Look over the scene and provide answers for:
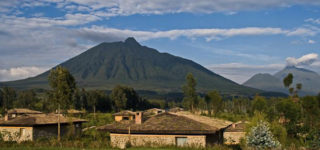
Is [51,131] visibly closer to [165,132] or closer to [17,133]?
[17,133]

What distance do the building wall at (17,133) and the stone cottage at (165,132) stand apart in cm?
1002

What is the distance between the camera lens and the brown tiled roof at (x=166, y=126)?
2428cm

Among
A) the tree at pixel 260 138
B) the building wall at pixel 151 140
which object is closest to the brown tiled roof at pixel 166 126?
the building wall at pixel 151 140

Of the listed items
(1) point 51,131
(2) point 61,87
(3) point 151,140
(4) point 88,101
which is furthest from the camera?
(4) point 88,101

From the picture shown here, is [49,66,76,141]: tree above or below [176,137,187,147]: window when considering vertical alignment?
above

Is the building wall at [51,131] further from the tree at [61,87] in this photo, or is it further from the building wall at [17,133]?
the tree at [61,87]

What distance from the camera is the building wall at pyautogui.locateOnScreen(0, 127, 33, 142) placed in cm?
3264

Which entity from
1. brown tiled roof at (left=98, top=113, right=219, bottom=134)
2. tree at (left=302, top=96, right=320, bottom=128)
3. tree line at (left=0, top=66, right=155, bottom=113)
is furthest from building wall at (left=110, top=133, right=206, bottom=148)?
tree line at (left=0, top=66, right=155, bottom=113)

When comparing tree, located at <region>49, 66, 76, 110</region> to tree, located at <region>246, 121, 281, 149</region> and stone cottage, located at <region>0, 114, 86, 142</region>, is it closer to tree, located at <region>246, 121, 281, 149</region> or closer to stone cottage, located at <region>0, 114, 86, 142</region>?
stone cottage, located at <region>0, 114, 86, 142</region>

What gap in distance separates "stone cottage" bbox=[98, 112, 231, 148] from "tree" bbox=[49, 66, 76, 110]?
8.21m

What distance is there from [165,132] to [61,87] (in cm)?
1347

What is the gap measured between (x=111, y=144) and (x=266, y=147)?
11.5 meters

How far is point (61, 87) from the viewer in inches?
1310

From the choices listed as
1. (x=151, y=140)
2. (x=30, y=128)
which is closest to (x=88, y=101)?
(x=30, y=128)
